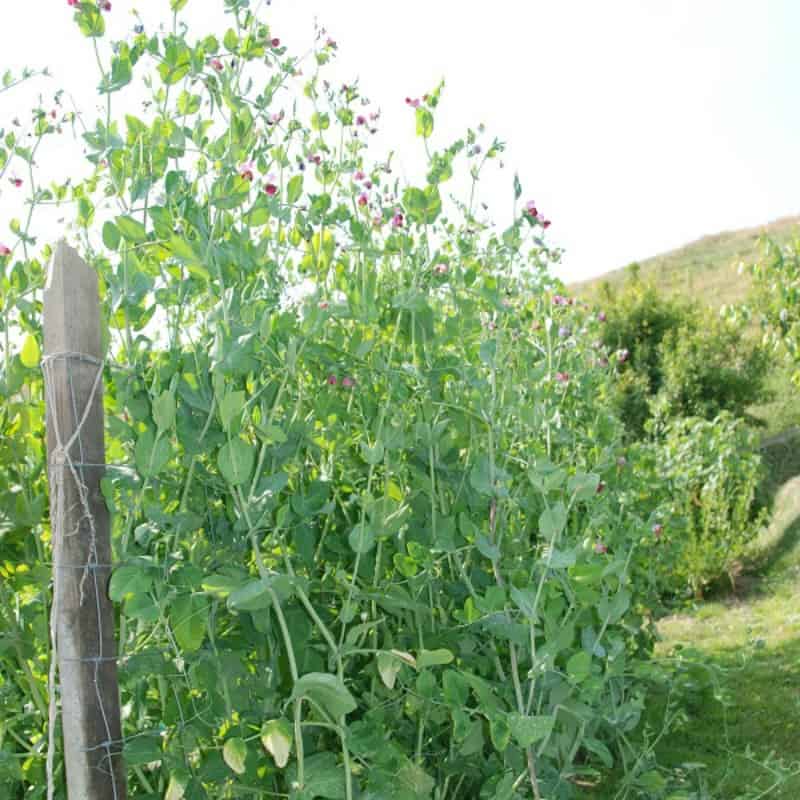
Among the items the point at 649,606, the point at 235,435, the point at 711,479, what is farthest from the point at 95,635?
the point at 711,479

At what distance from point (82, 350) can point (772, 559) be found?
713 cm

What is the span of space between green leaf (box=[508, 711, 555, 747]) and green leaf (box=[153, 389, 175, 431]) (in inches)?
37.6

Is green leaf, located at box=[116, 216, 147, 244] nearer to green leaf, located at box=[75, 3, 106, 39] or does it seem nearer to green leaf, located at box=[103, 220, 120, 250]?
green leaf, located at box=[103, 220, 120, 250]

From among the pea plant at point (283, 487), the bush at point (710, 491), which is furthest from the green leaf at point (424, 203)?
the bush at point (710, 491)

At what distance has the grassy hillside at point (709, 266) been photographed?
772 inches

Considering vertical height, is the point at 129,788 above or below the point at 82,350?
below

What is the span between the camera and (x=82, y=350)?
6.64ft

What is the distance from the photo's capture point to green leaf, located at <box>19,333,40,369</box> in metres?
2.21

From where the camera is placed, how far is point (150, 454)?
189 cm

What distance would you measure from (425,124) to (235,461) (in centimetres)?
109

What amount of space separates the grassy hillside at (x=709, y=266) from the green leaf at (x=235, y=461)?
57.8ft

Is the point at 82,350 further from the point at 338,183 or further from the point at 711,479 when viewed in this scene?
the point at 711,479

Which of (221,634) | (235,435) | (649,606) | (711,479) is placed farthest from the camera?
(711,479)

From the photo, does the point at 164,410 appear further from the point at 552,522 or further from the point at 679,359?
the point at 679,359
